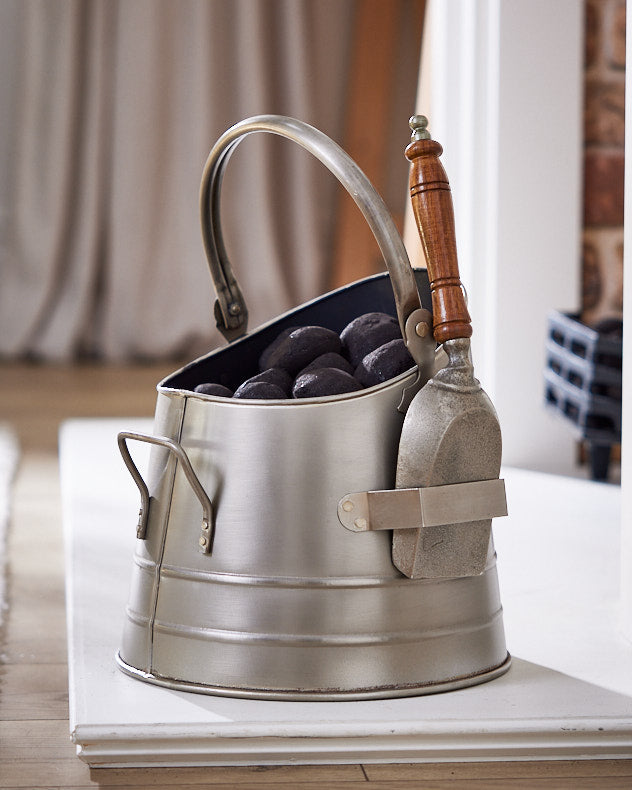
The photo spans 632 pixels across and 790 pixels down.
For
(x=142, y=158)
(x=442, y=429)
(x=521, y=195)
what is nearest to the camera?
(x=442, y=429)

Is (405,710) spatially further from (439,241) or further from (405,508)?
(439,241)

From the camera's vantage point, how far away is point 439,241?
27.5 inches

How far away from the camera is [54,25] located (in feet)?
10.8

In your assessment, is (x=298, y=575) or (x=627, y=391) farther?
(x=627, y=391)

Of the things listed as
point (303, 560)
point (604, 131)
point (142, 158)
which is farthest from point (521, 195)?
point (142, 158)

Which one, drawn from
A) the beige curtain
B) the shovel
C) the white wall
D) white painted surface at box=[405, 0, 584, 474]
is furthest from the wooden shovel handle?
the beige curtain

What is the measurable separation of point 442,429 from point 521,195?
3.27 ft

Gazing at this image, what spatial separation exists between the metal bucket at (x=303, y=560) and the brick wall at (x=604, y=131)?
1.03 meters

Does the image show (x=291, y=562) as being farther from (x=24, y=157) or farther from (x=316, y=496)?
(x=24, y=157)

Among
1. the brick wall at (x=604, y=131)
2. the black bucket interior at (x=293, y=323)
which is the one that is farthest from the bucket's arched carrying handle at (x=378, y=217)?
the brick wall at (x=604, y=131)

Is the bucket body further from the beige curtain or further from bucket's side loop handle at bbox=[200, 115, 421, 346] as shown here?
the beige curtain

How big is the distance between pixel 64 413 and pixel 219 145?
149 cm

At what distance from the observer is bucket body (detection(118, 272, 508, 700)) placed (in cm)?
70

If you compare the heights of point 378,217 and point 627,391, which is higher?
point 378,217
